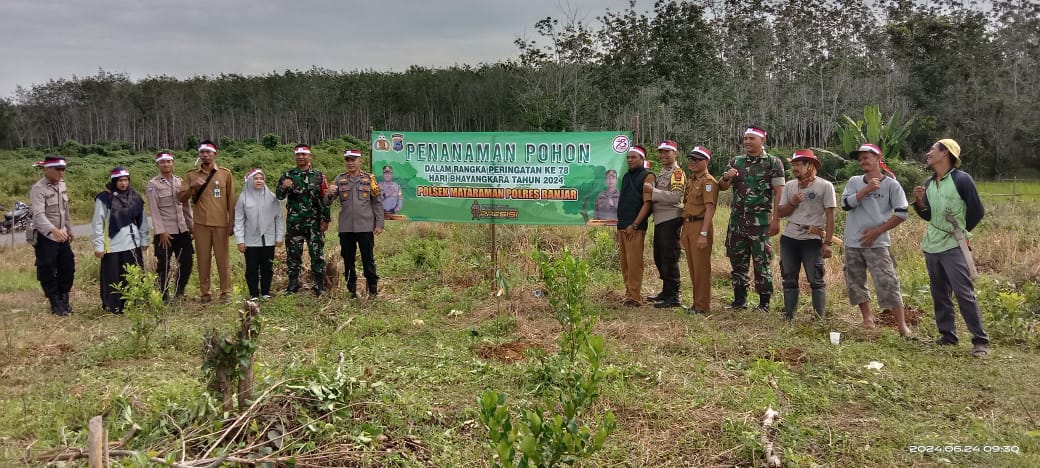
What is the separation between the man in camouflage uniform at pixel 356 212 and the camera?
6.40 m

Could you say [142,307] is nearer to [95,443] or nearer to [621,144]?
[95,443]

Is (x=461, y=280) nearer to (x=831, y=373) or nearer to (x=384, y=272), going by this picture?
(x=384, y=272)

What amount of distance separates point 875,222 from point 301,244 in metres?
5.29

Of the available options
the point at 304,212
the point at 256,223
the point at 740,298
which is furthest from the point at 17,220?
the point at 740,298

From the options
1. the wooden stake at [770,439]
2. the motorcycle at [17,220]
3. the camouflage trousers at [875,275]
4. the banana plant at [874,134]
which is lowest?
the wooden stake at [770,439]

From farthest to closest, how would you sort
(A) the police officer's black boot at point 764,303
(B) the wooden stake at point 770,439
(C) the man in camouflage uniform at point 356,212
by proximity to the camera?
(C) the man in camouflage uniform at point 356,212 → (A) the police officer's black boot at point 764,303 → (B) the wooden stake at point 770,439

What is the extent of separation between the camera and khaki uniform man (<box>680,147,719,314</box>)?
579cm

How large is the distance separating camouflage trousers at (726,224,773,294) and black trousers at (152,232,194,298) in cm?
524

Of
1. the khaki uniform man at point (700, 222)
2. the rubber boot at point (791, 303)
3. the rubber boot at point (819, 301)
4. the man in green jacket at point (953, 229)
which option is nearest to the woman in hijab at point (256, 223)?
the khaki uniform man at point (700, 222)

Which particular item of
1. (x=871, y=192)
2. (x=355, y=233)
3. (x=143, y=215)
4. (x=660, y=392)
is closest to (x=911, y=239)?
(x=871, y=192)

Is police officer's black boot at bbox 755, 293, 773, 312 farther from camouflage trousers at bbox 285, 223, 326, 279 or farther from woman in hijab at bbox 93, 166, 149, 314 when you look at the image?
woman in hijab at bbox 93, 166, 149, 314

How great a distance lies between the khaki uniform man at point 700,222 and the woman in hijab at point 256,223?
3.92 metres

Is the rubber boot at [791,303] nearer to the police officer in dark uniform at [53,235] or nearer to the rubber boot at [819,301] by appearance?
the rubber boot at [819,301]

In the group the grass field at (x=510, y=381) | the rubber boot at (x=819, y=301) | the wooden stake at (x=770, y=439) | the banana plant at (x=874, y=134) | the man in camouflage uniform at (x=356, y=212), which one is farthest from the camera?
the banana plant at (x=874, y=134)
